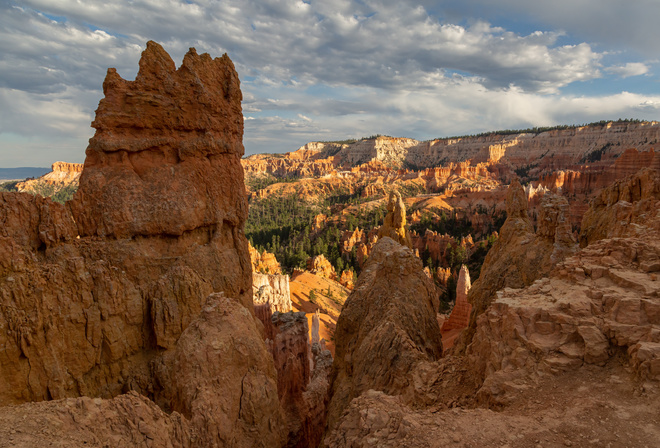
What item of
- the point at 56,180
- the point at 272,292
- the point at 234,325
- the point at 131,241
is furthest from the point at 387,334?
the point at 56,180

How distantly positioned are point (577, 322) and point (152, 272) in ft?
37.3

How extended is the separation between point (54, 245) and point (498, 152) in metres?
181

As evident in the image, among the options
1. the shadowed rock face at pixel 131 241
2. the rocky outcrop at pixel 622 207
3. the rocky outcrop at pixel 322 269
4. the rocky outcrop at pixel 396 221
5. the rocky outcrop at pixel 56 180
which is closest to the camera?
the shadowed rock face at pixel 131 241

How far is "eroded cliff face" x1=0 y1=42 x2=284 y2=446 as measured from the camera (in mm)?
7965

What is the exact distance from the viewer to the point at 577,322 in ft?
19.6

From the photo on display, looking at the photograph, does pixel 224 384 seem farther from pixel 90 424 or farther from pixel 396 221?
pixel 396 221

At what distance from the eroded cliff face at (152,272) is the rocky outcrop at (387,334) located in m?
2.66

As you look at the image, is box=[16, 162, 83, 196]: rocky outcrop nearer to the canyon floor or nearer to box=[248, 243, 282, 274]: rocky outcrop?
box=[248, 243, 282, 274]: rocky outcrop

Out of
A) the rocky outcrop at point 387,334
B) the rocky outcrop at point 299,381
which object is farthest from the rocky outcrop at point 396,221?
the rocky outcrop at point 387,334

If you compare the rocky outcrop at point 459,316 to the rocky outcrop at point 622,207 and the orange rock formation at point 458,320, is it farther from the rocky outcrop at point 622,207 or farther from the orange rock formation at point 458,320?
the rocky outcrop at point 622,207

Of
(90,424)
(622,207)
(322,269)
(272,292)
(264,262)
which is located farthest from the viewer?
(322,269)

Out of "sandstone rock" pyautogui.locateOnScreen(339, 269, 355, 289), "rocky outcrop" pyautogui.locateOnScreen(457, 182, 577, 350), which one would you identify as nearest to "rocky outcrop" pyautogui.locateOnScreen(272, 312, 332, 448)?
"rocky outcrop" pyautogui.locateOnScreen(457, 182, 577, 350)

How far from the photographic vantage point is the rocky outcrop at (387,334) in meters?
9.49

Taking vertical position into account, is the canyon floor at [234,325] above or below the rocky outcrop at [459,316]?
above
